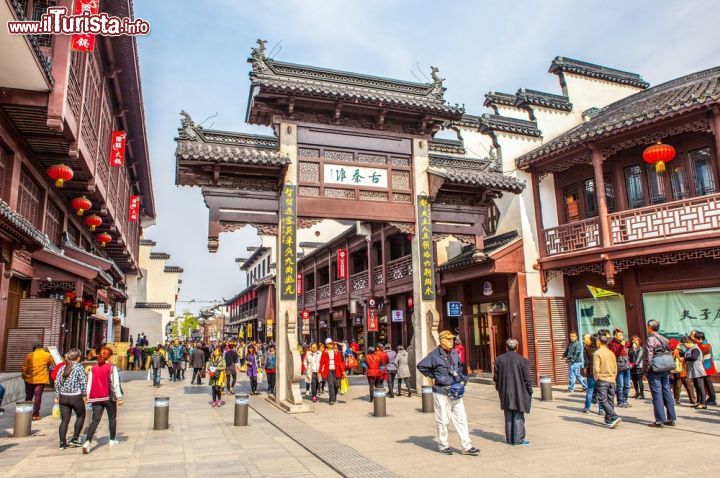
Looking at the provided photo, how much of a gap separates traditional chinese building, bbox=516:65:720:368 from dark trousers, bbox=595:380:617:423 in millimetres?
6244

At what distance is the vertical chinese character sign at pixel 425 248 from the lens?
14836mm

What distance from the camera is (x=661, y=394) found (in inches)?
370

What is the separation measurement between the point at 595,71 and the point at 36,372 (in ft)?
72.6

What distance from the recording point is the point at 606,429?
9.32 metres

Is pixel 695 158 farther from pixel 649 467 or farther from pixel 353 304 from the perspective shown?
pixel 353 304

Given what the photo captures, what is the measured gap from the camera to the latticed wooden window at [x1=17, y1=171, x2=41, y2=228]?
46.6ft

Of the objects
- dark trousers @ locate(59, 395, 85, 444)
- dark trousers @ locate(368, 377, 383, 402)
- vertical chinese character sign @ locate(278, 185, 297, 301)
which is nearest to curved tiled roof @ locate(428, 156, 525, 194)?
vertical chinese character sign @ locate(278, 185, 297, 301)

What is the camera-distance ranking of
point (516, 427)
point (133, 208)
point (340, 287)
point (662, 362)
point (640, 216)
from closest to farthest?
point (516, 427), point (662, 362), point (640, 216), point (133, 208), point (340, 287)

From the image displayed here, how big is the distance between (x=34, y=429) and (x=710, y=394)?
14.1 meters

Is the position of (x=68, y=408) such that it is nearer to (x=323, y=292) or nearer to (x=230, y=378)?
(x=230, y=378)

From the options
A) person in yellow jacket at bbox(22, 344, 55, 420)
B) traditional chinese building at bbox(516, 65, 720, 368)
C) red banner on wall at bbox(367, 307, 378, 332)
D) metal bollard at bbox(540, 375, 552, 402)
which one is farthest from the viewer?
red banner on wall at bbox(367, 307, 378, 332)

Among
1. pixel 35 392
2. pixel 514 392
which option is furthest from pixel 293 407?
pixel 514 392

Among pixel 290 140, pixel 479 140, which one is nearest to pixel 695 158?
pixel 479 140

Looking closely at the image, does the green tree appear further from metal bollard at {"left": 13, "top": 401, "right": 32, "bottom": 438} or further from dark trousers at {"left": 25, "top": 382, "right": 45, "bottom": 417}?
metal bollard at {"left": 13, "top": 401, "right": 32, "bottom": 438}
